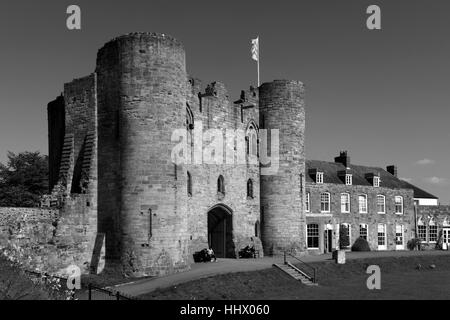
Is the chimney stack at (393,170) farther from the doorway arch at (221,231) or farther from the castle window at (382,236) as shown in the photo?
the doorway arch at (221,231)

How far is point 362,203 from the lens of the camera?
55156mm

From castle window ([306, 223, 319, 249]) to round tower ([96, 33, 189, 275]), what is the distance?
69.2 feet

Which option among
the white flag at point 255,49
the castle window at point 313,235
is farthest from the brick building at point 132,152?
the castle window at point 313,235

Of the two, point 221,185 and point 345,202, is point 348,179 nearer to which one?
point 345,202

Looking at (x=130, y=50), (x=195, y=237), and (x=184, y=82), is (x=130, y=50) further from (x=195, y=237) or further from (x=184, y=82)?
(x=195, y=237)

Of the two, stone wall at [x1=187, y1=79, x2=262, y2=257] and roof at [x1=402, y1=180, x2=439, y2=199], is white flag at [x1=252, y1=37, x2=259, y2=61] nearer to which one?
stone wall at [x1=187, y1=79, x2=262, y2=257]

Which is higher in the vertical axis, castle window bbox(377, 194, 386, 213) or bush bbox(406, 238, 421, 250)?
castle window bbox(377, 194, 386, 213)

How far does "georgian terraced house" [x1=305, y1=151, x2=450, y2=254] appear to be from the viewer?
5112 centimetres

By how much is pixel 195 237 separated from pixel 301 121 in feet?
39.6

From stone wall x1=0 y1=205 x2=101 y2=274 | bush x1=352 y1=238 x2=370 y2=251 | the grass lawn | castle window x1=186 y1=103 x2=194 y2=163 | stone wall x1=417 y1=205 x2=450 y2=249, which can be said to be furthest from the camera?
stone wall x1=417 y1=205 x2=450 y2=249

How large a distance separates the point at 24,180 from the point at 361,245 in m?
33.1

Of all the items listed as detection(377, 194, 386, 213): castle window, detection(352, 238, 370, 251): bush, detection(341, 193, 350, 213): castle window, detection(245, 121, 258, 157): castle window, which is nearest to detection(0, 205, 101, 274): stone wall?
detection(245, 121, 258, 157): castle window
